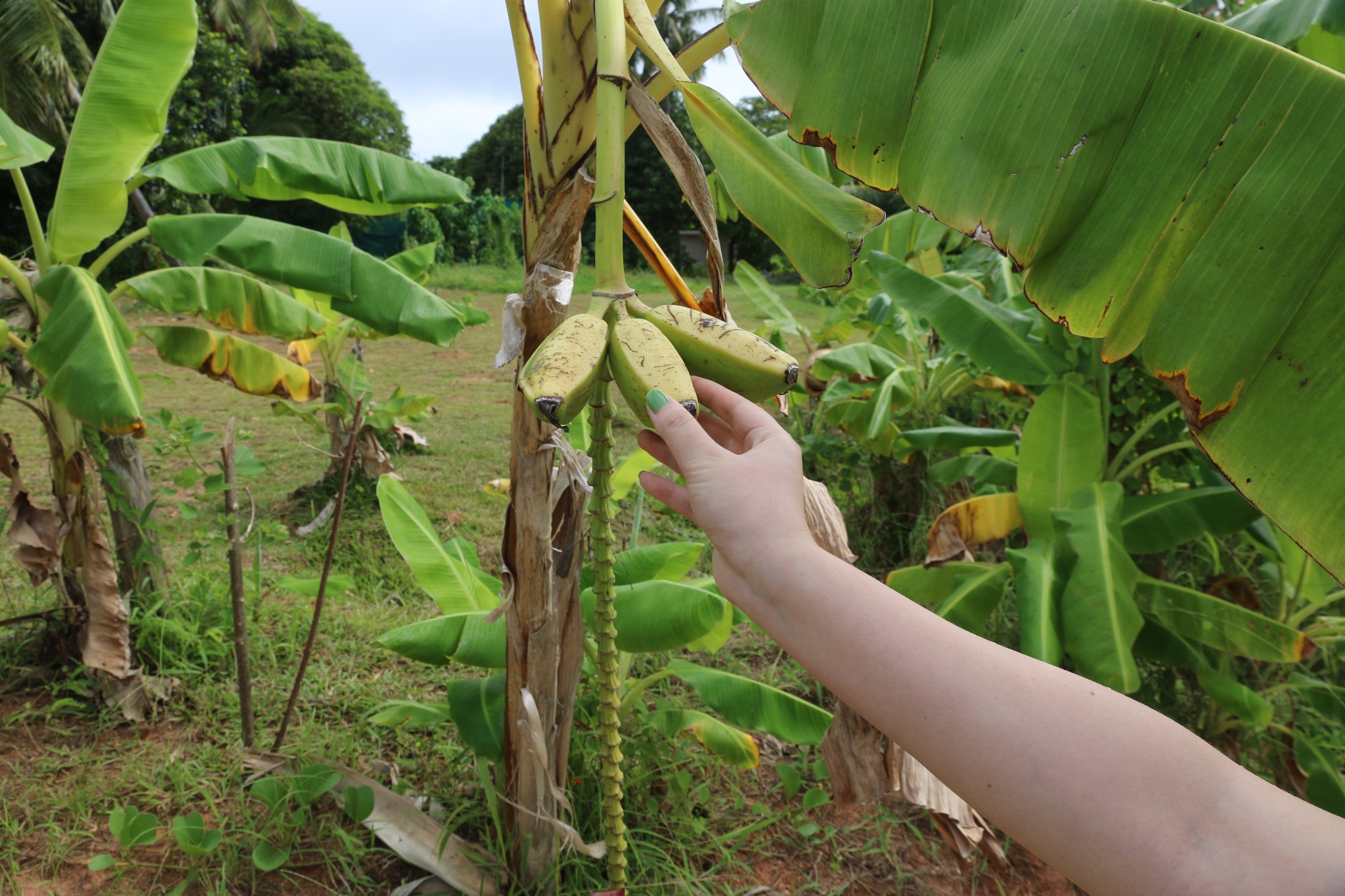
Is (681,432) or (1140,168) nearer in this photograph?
(681,432)

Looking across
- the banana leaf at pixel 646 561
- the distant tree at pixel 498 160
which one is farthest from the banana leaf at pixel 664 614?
the distant tree at pixel 498 160

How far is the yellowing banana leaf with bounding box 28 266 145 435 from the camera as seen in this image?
79.2 inches

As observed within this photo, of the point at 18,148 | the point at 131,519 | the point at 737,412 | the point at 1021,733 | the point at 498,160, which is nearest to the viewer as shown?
the point at 1021,733

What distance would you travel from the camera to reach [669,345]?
2.93 ft

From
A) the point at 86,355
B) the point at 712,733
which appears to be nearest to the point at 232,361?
the point at 86,355

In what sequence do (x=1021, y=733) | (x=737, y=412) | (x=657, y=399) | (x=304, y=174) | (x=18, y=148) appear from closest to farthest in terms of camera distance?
1. (x=1021, y=733)
2. (x=657, y=399)
3. (x=737, y=412)
4. (x=18, y=148)
5. (x=304, y=174)

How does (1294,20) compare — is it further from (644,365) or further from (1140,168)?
(644,365)

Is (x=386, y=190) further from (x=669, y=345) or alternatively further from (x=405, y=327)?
(x=669, y=345)

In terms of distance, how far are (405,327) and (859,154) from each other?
1542mm

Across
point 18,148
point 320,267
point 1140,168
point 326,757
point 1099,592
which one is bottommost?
point 326,757

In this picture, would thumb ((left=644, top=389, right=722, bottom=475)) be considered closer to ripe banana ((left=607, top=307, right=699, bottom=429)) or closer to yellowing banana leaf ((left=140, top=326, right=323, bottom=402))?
ripe banana ((left=607, top=307, right=699, bottom=429))

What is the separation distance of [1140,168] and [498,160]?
32.6 meters

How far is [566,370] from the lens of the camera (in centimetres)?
80

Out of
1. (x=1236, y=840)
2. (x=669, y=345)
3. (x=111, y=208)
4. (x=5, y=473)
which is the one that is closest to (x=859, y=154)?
(x=669, y=345)
